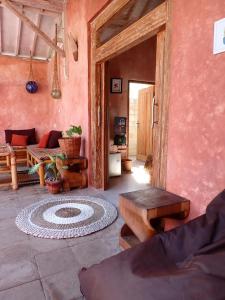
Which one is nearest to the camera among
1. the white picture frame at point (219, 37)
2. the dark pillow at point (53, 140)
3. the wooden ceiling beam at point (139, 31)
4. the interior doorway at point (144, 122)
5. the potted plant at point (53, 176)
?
the white picture frame at point (219, 37)

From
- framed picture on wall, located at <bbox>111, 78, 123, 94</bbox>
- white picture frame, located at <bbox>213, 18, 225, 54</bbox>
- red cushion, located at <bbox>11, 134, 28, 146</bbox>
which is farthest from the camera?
red cushion, located at <bbox>11, 134, 28, 146</bbox>

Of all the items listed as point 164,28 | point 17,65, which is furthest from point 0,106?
point 164,28

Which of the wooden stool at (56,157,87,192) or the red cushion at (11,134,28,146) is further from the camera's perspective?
the red cushion at (11,134,28,146)

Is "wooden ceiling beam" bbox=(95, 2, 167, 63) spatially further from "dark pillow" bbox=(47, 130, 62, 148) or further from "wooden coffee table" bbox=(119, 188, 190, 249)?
"dark pillow" bbox=(47, 130, 62, 148)

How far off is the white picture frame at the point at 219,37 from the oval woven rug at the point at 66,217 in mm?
1883

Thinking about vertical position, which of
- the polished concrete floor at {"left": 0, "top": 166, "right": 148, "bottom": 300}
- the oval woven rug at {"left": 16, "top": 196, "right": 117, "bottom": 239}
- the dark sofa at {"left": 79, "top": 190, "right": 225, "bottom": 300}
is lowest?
the polished concrete floor at {"left": 0, "top": 166, "right": 148, "bottom": 300}

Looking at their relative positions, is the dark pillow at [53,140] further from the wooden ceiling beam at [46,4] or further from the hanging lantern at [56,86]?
the wooden ceiling beam at [46,4]

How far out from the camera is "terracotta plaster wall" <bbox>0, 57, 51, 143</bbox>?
610cm

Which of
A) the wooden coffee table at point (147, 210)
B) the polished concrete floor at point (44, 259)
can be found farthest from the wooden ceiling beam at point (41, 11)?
the wooden coffee table at point (147, 210)

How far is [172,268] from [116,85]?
4.21m

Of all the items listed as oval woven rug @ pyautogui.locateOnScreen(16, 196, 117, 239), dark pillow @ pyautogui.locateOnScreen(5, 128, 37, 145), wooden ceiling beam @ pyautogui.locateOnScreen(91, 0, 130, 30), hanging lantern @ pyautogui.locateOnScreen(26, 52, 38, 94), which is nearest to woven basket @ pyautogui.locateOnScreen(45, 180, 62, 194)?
oval woven rug @ pyautogui.locateOnScreen(16, 196, 117, 239)

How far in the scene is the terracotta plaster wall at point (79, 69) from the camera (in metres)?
3.40

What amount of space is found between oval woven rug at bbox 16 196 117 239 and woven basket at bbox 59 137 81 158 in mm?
720

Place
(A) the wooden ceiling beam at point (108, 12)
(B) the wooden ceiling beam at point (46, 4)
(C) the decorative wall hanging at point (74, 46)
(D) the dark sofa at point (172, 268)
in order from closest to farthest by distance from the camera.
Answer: (D) the dark sofa at point (172, 268) < (A) the wooden ceiling beam at point (108, 12) < (C) the decorative wall hanging at point (74, 46) < (B) the wooden ceiling beam at point (46, 4)
